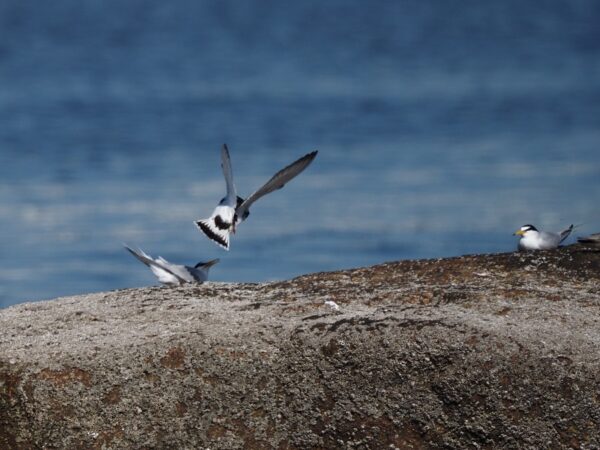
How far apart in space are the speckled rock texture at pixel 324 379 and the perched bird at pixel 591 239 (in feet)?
3.46

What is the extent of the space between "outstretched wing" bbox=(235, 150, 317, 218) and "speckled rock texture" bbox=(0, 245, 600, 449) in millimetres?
2484

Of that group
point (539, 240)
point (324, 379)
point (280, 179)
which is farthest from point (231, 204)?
point (324, 379)

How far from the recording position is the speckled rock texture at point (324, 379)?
6469 millimetres

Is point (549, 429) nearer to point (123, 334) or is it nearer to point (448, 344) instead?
point (448, 344)

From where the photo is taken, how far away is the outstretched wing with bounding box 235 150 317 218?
31.3 feet

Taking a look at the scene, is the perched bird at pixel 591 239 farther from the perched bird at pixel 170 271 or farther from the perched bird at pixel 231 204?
the perched bird at pixel 170 271

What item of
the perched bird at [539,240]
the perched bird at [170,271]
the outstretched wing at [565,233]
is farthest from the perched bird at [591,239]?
the perched bird at [170,271]

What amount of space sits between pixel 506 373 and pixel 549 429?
41 cm

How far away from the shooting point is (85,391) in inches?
265

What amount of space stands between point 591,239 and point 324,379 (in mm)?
2781

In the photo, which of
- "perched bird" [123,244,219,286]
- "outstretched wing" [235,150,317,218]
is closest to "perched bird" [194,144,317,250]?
"outstretched wing" [235,150,317,218]

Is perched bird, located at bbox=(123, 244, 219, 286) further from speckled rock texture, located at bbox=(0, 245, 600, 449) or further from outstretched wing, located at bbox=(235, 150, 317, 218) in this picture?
speckled rock texture, located at bbox=(0, 245, 600, 449)

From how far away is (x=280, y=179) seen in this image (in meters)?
9.70

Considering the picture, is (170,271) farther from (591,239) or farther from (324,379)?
(591,239)
